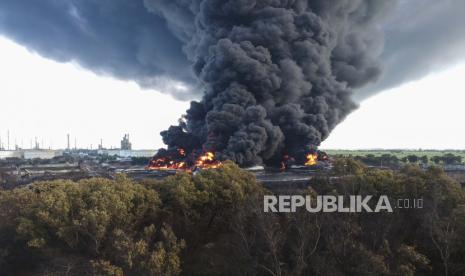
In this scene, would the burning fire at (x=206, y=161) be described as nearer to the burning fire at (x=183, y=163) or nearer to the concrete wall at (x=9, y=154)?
the burning fire at (x=183, y=163)

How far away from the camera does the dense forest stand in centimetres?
1886

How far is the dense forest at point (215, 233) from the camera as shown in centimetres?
1886

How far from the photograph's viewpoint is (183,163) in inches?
2211

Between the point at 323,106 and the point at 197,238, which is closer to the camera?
the point at 197,238

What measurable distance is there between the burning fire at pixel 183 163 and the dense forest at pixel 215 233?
24.3 metres

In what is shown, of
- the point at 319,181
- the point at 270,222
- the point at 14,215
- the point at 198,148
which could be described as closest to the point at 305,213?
the point at 270,222

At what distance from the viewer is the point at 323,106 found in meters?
59.1

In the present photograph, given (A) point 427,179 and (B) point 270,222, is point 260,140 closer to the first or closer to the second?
(A) point 427,179

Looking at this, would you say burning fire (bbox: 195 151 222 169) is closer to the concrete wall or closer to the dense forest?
the dense forest

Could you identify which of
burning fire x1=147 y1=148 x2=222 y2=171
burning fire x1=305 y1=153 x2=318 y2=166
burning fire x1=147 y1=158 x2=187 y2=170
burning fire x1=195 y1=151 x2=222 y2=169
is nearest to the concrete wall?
burning fire x1=147 y1=158 x2=187 y2=170

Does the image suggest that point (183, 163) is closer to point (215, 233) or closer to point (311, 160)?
point (311, 160)

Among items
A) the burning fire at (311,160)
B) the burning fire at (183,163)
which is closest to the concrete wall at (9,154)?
the burning fire at (183,163)

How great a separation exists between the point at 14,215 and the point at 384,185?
22794mm

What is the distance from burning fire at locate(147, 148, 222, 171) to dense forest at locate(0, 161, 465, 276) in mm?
24313
